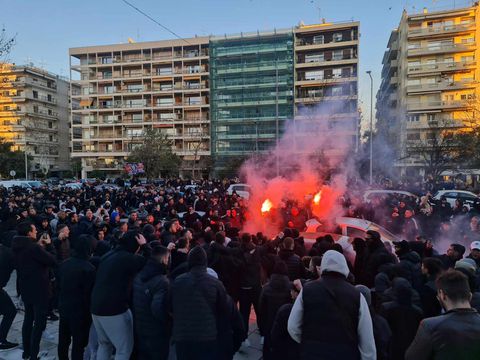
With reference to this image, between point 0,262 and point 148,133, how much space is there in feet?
130

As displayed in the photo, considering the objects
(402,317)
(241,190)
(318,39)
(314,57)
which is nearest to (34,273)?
(402,317)

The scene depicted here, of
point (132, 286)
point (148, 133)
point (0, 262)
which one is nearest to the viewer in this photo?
point (132, 286)

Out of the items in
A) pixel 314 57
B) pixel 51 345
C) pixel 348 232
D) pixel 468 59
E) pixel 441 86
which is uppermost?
pixel 314 57

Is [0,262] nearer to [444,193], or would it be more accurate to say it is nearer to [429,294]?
[429,294]

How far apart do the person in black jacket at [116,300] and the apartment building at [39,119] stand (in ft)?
189

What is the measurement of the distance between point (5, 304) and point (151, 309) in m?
2.95

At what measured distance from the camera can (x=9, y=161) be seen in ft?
155

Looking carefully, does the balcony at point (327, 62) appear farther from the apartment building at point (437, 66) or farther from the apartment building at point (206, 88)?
the apartment building at point (437, 66)

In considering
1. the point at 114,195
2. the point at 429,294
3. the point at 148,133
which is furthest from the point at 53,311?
the point at 148,133

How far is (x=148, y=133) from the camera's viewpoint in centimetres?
4322

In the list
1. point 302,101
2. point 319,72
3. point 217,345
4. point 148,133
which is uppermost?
point 319,72

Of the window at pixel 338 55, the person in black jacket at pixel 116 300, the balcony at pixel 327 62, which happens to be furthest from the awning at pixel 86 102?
the person in black jacket at pixel 116 300

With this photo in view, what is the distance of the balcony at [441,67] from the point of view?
44938 millimetres

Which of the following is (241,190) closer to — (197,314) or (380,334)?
(197,314)
